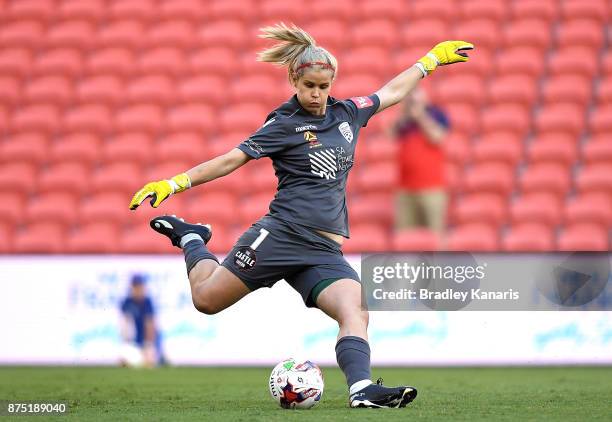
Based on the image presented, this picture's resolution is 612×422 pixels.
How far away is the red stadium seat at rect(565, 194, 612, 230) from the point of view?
1174 centimetres

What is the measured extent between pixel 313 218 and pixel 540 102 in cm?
827

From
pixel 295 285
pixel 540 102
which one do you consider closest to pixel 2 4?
pixel 540 102

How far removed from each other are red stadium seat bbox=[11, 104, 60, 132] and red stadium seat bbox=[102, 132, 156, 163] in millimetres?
875

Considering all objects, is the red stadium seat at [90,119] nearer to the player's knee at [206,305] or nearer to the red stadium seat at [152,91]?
the red stadium seat at [152,91]

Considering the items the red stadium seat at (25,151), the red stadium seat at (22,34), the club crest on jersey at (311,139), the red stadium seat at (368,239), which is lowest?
the club crest on jersey at (311,139)

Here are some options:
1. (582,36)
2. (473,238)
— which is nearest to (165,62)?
(473,238)

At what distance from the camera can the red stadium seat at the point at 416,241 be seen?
11.1 metres

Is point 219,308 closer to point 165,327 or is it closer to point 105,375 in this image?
point 105,375

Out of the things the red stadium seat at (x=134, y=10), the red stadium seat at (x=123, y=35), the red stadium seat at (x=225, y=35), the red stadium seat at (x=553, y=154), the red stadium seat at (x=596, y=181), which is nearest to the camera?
the red stadium seat at (x=596, y=181)

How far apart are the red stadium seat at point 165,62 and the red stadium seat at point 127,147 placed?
1254 millimetres

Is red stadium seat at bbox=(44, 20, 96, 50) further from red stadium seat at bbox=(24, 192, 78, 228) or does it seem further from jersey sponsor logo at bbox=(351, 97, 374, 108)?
jersey sponsor logo at bbox=(351, 97, 374, 108)

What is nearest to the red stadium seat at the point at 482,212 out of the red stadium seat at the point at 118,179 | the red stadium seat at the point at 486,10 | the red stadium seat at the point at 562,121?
the red stadium seat at the point at 562,121

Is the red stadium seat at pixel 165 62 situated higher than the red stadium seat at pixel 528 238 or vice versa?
the red stadium seat at pixel 165 62

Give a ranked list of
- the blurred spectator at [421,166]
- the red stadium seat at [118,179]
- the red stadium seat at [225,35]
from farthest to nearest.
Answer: the red stadium seat at [225,35] < the red stadium seat at [118,179] < the blurred spectator at [421,166]
